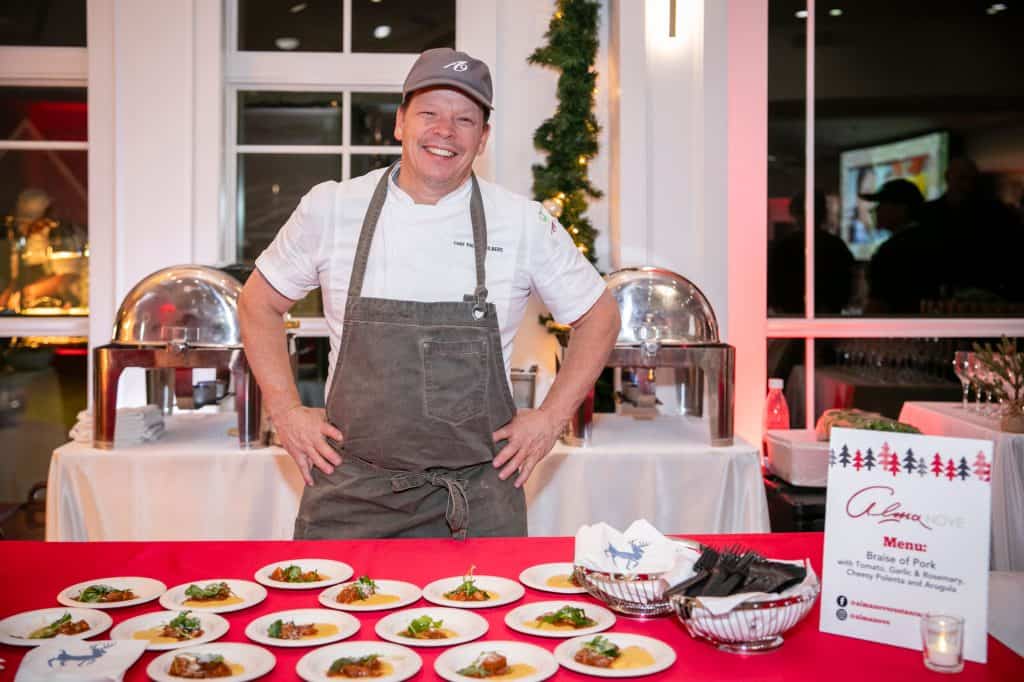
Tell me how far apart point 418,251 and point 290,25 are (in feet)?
8.07

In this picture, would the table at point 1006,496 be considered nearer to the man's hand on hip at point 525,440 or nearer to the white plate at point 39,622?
the man's hand on hip at point 525,440

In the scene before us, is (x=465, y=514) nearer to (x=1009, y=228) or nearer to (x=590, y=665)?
(x=590, y=665)

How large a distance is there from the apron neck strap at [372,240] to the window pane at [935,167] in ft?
8.96

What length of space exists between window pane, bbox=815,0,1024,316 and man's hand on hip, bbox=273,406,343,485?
9.90 ft

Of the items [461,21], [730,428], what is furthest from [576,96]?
[730,428]

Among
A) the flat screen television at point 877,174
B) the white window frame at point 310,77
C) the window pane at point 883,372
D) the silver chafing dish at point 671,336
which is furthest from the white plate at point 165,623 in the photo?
the flat screen television at point 877,174

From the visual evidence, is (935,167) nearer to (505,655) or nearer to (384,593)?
(384,593)

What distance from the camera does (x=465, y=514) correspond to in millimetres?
2209

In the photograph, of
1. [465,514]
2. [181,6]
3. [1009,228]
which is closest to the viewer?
[465,514]

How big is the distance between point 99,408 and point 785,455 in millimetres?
2384

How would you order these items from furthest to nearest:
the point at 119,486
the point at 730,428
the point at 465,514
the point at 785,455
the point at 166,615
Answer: the point at 785,455 < the point at 730,428 < the point at 119,486 < the point at 465,514 < the point at 166,615

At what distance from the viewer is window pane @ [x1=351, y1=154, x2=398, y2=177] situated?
14.5 ft

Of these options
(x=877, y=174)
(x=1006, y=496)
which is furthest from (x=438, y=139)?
(x=877, y=174)

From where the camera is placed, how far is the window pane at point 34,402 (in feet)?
14.9
